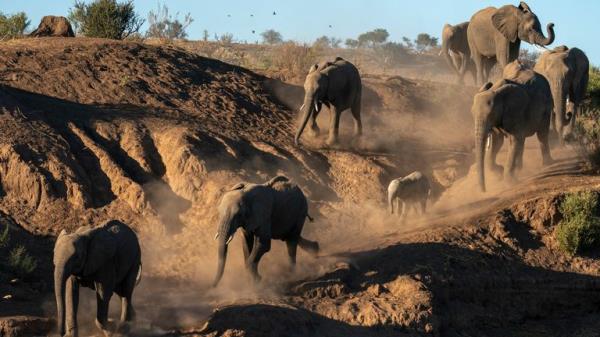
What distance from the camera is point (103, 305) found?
1455cm

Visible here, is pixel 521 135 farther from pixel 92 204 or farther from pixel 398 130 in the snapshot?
pixel 92 204

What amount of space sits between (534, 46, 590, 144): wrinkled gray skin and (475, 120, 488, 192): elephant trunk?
169 inches

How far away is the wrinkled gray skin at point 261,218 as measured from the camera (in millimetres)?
16391

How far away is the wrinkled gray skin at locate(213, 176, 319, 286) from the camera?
16.4 meters

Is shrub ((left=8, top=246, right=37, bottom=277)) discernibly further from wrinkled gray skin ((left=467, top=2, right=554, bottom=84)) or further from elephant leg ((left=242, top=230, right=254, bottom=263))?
wrinkled gray skin ((left=467, top=2, right=554, bottom=84))

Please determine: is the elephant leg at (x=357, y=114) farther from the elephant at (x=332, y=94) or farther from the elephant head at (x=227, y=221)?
the elephant head at (x=227, y=221)

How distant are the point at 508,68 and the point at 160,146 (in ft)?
23.2

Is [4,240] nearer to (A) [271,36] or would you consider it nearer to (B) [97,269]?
(B) [97,269]

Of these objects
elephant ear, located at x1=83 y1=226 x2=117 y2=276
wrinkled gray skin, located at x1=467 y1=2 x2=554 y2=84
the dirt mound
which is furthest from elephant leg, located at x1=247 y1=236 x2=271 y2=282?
wrinkled gray skin, located at x1=467 y1=2 x2=554 y2=84

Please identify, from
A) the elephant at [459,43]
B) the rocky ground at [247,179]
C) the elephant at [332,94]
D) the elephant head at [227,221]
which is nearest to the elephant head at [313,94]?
the elephant at [332,94]

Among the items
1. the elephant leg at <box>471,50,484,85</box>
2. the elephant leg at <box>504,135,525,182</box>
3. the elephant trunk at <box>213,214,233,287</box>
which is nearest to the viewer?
the elephant trunk at <box>213,214,233,287</box>

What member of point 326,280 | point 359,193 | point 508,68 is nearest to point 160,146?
point 359,193

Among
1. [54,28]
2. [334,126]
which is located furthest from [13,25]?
[334,126]

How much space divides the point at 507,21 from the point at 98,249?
55.7 feet
